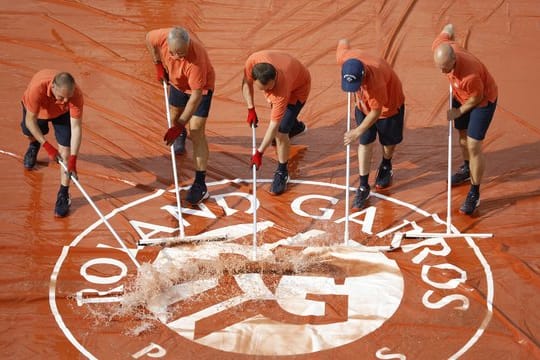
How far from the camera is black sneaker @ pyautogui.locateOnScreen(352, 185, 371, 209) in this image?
8.10 meters

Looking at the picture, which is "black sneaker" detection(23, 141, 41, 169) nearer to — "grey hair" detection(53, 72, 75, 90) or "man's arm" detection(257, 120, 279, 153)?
"grey hair" detection(53, 72, 75, 90)

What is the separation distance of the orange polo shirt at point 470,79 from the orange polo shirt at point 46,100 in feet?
10.8

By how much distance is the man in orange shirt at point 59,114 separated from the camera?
24.4ft

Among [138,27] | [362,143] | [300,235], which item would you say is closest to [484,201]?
[362,143]

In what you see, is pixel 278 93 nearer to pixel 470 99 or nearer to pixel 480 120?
pixel 470 99

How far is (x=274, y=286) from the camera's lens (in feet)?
23.0

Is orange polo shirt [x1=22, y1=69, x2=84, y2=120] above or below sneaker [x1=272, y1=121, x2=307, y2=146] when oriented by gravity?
above

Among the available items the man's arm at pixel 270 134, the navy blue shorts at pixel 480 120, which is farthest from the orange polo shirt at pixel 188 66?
the navy blue shorts at pixel 480 120

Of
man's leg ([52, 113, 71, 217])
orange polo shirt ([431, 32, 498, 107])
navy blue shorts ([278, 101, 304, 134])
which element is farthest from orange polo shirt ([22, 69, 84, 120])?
orange polo shirt ([431, 32, 498, 107])

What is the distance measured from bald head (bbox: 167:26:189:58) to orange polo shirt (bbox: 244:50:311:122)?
0.66 meters

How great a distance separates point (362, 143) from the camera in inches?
316

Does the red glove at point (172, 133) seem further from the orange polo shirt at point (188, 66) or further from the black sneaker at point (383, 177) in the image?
the black sneaker at point (383, 177)

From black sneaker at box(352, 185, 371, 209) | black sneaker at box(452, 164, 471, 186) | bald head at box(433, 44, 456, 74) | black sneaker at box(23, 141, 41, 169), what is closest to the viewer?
bald head at box(433, 44, 456, 74)

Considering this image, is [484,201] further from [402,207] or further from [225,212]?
[225,212]
